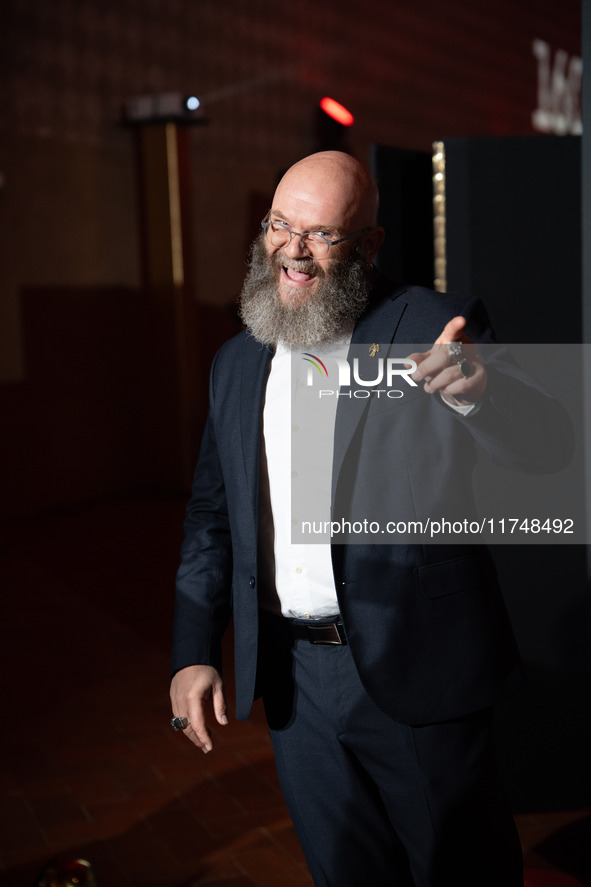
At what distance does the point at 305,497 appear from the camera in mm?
1832

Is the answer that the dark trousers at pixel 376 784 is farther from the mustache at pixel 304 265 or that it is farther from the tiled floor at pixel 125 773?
the tiled floor at pixel 125 773

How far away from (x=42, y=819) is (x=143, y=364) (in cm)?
586

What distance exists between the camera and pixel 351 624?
5.84 ft

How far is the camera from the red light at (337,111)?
9.94 m

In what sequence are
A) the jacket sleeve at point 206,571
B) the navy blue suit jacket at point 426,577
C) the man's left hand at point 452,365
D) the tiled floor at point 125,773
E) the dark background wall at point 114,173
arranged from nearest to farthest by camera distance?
the man's left hand at point 452,365
the navy blue suit jacket at point 426,577
the jacket sleeve at point 206,571
the tiled floor at point 125,773
the dark background wall at point 114,173

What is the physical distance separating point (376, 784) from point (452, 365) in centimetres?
92

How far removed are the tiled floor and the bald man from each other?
1.23 meters

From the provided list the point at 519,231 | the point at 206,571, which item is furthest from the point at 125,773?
the point at 519,231

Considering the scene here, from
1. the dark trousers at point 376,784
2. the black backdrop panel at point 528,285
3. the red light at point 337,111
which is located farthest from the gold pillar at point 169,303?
the dark trousers at point 376,784

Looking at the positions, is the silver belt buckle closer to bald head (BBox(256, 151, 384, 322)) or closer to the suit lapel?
the suit lapel

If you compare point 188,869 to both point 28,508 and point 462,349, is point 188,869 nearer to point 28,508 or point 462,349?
point 462,349

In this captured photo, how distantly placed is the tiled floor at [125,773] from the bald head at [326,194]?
2.10m

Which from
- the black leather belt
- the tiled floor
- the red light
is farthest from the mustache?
the red light

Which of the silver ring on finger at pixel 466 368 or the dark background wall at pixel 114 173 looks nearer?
the silver ring on finger at pixel 466 368
